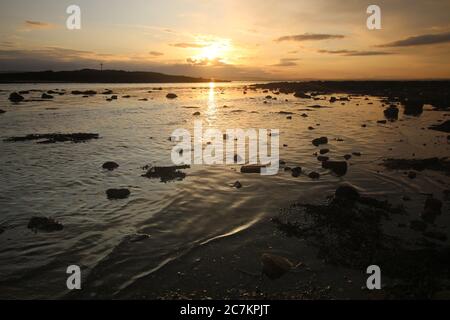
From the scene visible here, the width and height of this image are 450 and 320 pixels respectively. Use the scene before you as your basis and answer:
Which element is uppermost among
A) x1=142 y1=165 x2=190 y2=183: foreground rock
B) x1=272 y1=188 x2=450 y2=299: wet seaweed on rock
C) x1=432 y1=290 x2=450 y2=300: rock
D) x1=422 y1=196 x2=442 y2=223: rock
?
x1=142 y1=165 x2=190 y2=183: foreground rock

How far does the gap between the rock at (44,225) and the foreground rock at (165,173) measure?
554 cm

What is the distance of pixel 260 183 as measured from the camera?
1484 centimetres

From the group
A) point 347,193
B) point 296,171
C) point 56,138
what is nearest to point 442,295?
point 347,193

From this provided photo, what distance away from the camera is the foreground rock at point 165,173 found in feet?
51.1

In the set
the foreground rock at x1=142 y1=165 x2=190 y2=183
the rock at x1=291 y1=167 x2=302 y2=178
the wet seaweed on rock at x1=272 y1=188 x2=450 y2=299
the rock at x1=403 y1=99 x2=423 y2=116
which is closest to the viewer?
the wet seaweed on rock at x1=272 y1=188 x2=450 y2=299

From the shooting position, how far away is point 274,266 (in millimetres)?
8062

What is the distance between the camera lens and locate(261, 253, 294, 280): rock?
796cm

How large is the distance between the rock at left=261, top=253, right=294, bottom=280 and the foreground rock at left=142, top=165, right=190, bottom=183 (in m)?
7.96

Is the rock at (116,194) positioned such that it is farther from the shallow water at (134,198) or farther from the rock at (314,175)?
the rock at (314,175)

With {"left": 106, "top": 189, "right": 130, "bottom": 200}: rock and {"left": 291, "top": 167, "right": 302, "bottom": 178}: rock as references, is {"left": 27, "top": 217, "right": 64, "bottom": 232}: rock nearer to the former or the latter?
{"left": 106, "top": 189, "right": 130, "bottom": 200}: rock

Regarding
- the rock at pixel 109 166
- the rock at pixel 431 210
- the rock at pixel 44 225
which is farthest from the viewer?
the rock at pixel 109 166

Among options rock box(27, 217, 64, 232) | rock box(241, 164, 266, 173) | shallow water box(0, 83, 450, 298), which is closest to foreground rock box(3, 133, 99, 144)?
shallow water box(0, 83, 450, 298)

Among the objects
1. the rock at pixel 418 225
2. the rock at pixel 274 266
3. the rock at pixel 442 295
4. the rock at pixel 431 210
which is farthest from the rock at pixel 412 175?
the rock at pixel 274 266

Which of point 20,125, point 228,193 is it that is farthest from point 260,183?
point 20,125
